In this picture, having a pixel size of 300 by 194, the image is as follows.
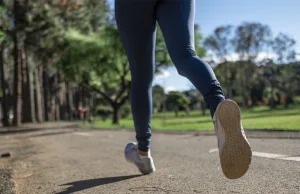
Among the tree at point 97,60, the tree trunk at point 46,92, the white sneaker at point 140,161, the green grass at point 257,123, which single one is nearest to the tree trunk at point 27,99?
the tree at point 97,60

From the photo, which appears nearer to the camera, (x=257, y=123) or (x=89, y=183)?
(x=89, y=183)

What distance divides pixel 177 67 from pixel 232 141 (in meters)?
0.55

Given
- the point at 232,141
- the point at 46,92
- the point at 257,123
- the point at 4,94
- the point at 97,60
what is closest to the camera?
the point at 232,141

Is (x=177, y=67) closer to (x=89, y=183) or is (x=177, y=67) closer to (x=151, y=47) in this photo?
(x=151, y=47)

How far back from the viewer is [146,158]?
2650 mm

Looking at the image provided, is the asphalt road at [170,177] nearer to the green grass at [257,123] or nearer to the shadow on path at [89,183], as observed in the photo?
the shadow on path at [89,183]

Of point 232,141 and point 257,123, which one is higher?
point 232,141

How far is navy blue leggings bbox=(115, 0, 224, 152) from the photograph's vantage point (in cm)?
186

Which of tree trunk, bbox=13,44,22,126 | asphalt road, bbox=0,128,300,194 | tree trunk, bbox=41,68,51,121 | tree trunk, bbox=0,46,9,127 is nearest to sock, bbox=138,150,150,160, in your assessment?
asphalt road, bbox=0,128,300,194

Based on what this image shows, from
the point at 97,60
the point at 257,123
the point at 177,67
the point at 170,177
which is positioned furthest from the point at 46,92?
the point at 177,67

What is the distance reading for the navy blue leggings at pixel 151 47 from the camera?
186 centimetres

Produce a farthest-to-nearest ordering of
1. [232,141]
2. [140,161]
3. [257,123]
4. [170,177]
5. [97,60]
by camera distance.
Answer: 1. [97,60]
2. [257,123]
3. [140,161]
4. [170,177]
5. [232,141]

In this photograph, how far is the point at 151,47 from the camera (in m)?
2.52

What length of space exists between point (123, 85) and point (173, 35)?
18.9 meters
